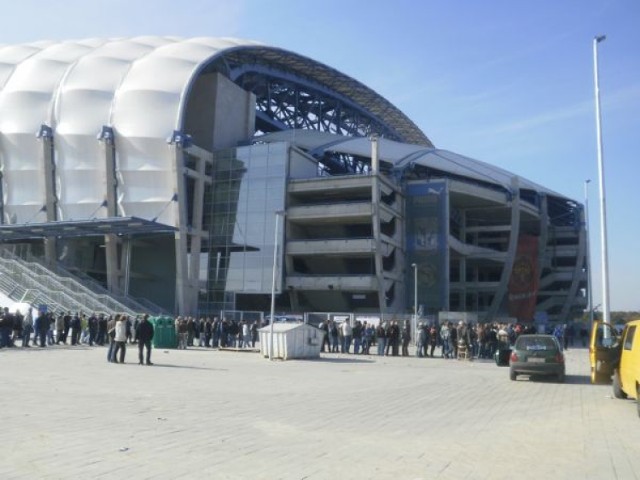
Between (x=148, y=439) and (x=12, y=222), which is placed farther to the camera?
(x=12, y=222)

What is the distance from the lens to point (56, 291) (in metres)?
42.1

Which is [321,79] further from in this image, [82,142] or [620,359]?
[620,359]

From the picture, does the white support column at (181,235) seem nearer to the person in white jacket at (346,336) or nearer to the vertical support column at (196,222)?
the vertical support column at (196,222)

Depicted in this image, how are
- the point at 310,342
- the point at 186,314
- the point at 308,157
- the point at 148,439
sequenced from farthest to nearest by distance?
the point at 308,157, the point at 186,314, the point at 310,342, the point at 148,439

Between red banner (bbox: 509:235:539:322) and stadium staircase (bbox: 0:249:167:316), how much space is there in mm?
36163

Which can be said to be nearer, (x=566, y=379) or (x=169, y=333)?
(x=566, y=379)

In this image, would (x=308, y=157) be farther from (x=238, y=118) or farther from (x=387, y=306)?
(x=387, y=306)

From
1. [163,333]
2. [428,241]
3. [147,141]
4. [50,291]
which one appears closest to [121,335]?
[163,333]

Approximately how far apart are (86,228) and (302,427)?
45.5 m

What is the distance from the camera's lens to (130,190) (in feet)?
178

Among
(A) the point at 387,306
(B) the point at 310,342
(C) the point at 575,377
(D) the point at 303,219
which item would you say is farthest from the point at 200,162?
(C) the point at 575,377

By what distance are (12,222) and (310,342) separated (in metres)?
40.6

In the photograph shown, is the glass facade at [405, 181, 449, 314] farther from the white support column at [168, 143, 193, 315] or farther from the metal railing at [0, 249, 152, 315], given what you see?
the metal railing at [0, 249, 152, 315]

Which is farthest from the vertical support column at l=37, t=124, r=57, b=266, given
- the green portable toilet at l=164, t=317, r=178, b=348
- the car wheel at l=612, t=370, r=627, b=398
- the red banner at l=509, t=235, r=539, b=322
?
the car wheel at l=612, t=370, r=627, b=398
